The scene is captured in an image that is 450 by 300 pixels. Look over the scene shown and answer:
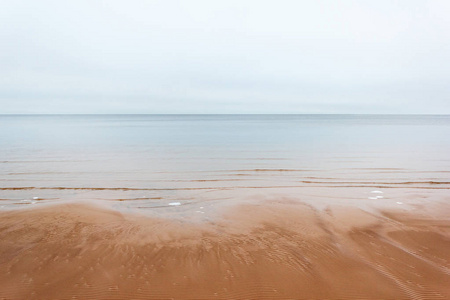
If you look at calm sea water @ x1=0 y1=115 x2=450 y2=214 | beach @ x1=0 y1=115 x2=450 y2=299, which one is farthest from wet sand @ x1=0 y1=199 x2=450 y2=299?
calm sea water @ x1=0 y1=115 x2=450 y2=214

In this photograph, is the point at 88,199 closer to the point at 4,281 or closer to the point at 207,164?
the point at 4,281

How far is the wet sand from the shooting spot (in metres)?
4.40

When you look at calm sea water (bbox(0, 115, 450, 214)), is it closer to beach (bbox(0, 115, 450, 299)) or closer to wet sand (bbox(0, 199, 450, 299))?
beach (bbox(0, 115, 450, 299))

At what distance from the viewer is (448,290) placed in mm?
4312

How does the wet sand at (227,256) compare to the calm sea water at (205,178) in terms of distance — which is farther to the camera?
the calm sea water at (205,178)

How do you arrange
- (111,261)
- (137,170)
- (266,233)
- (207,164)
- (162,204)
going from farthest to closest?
(207,164) < (137,170) < (162,204) < (266,233) < (111,261)

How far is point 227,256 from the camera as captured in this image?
17.8 feet

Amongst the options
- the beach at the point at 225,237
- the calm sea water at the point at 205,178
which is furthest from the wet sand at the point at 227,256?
the calm sea water at the point at 205,178

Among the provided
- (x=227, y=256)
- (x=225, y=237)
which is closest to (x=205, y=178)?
(x=225, y=237)

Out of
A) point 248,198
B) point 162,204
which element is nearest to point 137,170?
point 162,204

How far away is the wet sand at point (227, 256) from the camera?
440cm

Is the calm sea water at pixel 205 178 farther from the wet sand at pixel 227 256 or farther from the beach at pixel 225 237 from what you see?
the wet sand at pixel 227 256

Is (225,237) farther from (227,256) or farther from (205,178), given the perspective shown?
(205,178)

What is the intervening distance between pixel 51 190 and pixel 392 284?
12265mm
